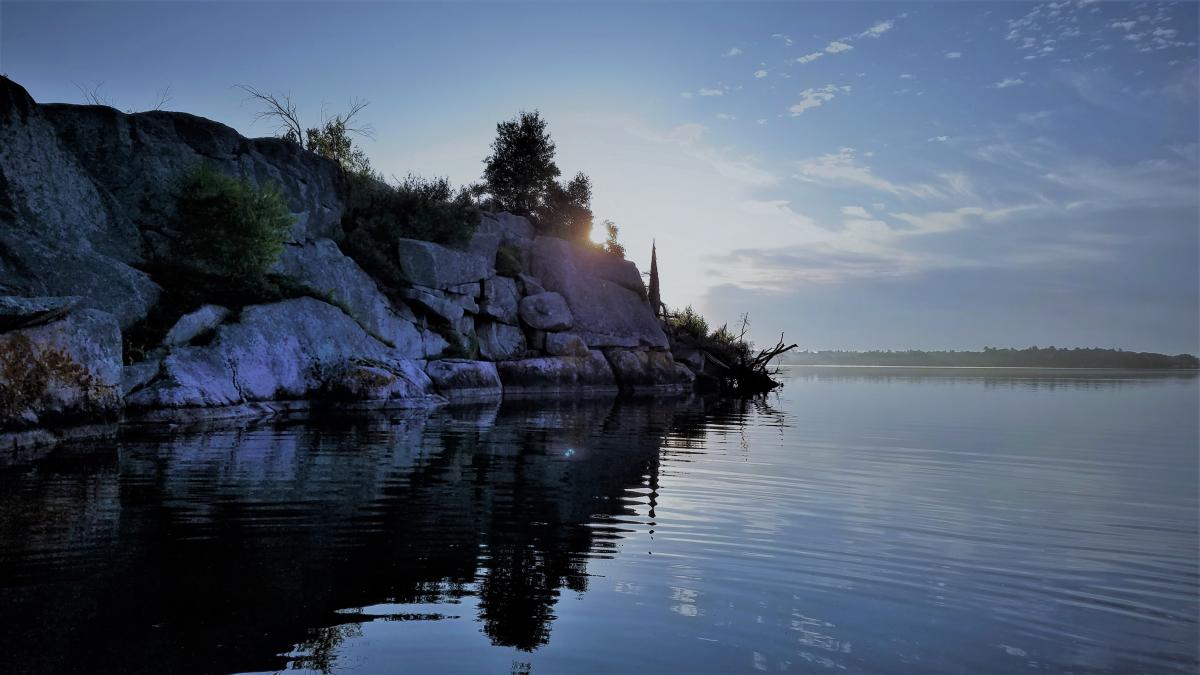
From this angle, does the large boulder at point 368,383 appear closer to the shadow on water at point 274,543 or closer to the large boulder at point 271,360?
the large boulder at point 271,360

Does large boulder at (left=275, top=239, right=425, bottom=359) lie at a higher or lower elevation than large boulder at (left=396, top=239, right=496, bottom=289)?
lower

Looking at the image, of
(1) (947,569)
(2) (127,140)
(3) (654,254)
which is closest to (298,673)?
(1) (947,569)

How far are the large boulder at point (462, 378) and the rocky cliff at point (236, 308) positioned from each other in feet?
0.29

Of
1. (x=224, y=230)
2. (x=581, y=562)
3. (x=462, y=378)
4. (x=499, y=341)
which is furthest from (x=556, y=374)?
(x=581, y=562)

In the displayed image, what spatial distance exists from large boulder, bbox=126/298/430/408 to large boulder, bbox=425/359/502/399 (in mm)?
2454

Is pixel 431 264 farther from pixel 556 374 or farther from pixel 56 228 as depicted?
pixel 56 228

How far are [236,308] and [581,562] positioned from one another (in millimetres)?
18416

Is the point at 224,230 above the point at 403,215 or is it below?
below

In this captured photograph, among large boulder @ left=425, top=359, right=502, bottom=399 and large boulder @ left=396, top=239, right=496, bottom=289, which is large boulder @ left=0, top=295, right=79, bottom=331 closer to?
large boulder @ left=425, top=359, right=502, bottom=399

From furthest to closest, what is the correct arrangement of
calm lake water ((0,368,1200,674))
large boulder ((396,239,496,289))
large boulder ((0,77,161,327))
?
large boulder ((396,239,496,289))
large boulder ((0,77,161,327))
calm lake water ((0,368,1200,674))

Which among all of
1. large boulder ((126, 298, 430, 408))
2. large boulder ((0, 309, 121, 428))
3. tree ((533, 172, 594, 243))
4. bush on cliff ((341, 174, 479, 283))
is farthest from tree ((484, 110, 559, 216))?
large boulder ((0, 309, 121, 428))

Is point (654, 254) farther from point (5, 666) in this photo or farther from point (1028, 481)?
point (5, 666)

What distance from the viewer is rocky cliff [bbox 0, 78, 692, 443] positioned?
579 inches

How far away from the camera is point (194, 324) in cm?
1952
